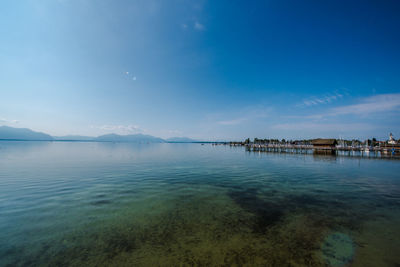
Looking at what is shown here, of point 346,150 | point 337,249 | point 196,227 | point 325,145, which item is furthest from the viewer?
point 346,150

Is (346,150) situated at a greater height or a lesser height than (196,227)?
greater

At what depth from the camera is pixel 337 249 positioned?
573 cm

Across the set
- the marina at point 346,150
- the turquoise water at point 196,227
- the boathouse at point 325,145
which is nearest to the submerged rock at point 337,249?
the turquoise water at point 196,227

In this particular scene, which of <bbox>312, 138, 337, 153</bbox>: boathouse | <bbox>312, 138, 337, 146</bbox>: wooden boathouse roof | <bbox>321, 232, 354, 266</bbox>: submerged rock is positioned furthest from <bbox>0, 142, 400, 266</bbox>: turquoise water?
<bbox>312, 138, 337, 146</bbox>: wooden boathouse roof

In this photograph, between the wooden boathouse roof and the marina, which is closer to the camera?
the marina

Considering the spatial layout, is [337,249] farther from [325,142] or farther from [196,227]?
[325,142]

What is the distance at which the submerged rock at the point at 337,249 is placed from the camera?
519 cm

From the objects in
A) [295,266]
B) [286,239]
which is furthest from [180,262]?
[286,239]

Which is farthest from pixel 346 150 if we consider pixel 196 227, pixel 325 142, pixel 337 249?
pixel 196 227

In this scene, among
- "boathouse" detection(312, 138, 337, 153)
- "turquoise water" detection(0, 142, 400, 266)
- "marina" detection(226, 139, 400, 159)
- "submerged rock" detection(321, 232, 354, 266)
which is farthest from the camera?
"boathouse" detection(312, 138, 337, 153)

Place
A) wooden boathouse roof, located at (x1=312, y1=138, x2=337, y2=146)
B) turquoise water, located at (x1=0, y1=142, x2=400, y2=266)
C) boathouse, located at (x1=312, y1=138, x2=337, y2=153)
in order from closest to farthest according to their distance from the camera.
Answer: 1. turquoise water, located at (x1=0, y1=142, x2=400, y2=266)
2. boathouse, located at (x1=312, y1=138, x2=337, y2=153)
3. wooden boathouse roof, located at (x1=312, y1=138, x2=337, y2=146)

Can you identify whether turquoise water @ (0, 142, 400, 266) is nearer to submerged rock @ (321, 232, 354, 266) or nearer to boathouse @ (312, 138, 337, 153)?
submerged rock @ (321, 232, 354, 266)

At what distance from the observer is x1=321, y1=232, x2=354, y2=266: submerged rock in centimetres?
519

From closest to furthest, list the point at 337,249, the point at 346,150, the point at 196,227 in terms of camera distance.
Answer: the point at 337,249 → the point at 196,227 → the point at 346,150
